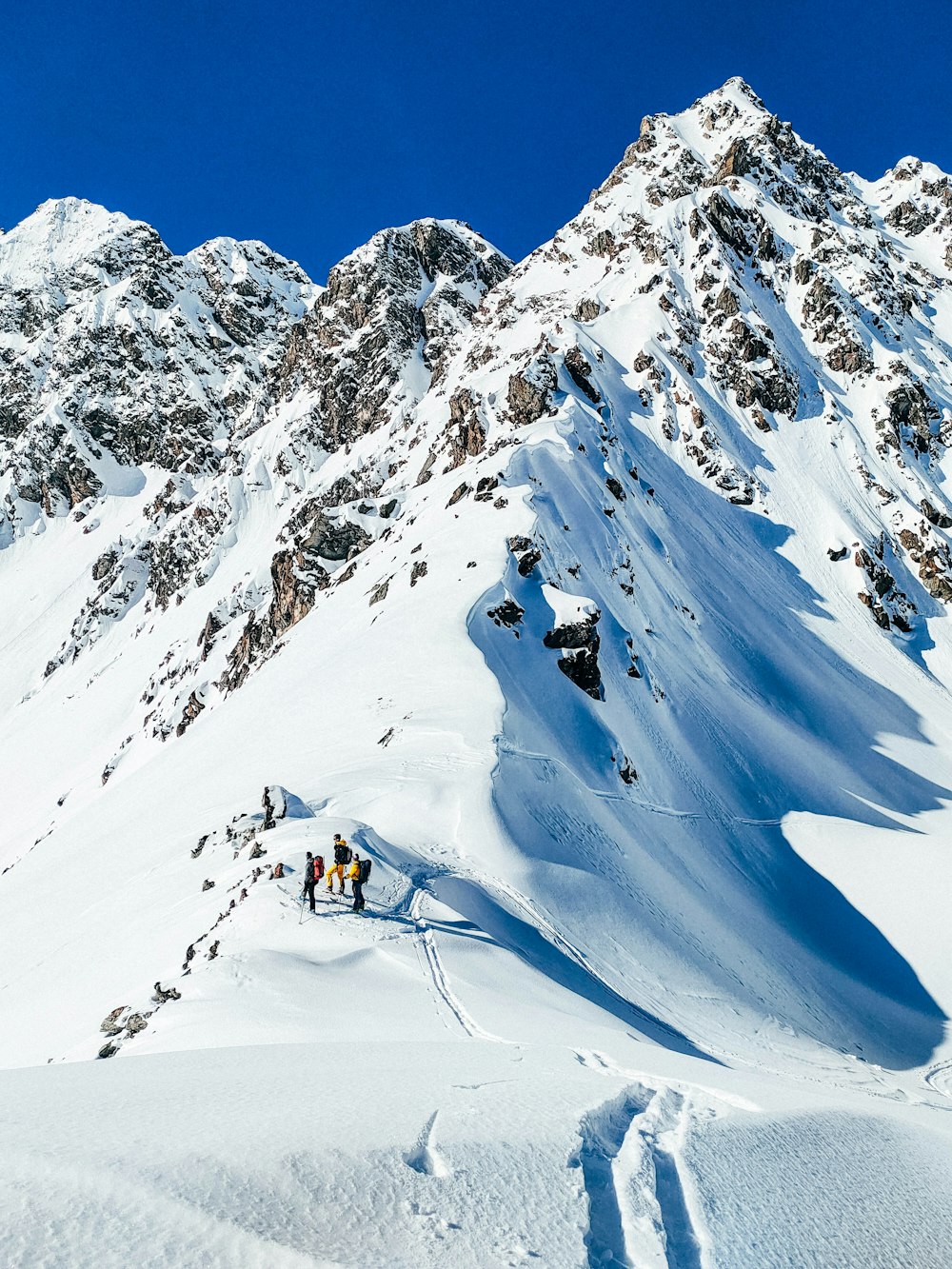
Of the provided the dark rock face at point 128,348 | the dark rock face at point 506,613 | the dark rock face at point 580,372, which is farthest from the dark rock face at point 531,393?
the dark rock face at point 128,348

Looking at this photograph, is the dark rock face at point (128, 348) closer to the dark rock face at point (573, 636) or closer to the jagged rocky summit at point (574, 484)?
the jagged rocky summit at point (574, 484)

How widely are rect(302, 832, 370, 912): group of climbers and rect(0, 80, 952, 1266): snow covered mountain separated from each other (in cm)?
55

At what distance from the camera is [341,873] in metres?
12.2

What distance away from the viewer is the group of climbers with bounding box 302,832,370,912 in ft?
38.4

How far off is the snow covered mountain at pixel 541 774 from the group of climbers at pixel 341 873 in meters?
0.55

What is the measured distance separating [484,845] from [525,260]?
111384 mm

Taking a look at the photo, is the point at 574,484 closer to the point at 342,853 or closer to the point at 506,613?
the point at 506,613

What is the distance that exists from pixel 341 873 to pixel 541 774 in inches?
361

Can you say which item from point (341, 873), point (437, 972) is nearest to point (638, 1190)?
point (437, 972)

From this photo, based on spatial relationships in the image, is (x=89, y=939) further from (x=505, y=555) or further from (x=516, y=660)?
(x=505, y=555)

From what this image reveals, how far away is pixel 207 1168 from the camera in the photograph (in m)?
3.09

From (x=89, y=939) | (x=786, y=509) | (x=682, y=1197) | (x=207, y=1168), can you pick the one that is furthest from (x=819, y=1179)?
(x=786, y=509)

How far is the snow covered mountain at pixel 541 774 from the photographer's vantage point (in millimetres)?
3773

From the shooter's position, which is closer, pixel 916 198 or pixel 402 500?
pixel 402 500
